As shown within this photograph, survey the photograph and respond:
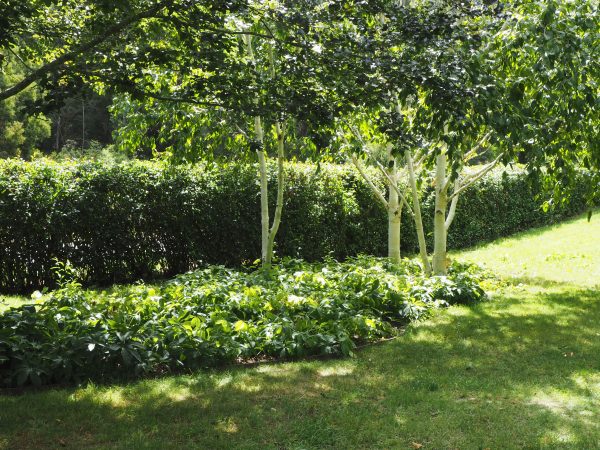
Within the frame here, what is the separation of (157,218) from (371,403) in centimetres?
695

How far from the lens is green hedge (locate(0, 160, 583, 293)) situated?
9641 mm

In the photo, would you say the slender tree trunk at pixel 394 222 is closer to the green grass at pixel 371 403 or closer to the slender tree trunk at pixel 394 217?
the slender tree trunk at pixel 394 217

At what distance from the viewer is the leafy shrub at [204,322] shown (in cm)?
514

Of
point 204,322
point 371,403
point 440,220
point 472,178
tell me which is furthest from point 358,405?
point 472,178

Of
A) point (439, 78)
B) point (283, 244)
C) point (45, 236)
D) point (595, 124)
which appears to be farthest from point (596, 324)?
point (45, 236)

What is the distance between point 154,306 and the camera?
6410 mm

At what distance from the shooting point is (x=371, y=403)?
4777 mm

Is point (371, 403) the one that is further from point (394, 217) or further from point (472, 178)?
point (394, 217)

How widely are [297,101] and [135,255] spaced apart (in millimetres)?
6227

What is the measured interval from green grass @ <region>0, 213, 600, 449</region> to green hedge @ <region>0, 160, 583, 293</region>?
2.66 meters

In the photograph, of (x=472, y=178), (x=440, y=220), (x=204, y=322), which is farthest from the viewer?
(x=472, y=178)

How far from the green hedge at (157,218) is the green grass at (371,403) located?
266 centimetres

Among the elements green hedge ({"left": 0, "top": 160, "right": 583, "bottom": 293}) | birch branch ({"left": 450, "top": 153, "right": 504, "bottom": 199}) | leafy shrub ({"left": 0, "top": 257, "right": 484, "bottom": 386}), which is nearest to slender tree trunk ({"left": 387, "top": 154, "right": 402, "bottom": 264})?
birch branch ({"left": 450, "top": 153, "right": 504, "bottom": 199})

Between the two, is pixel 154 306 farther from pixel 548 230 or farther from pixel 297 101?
pixel 548 230
